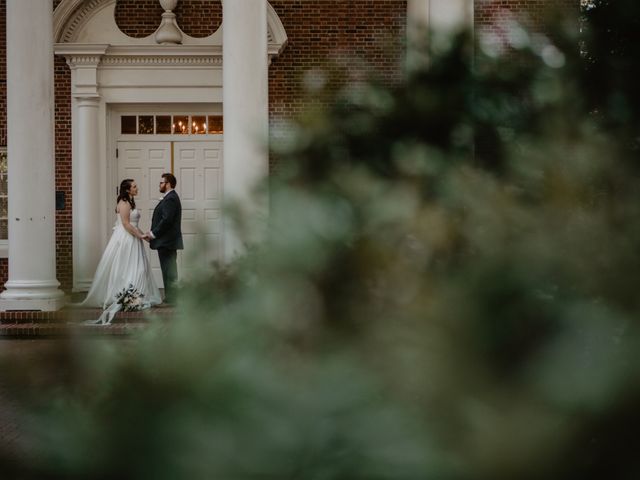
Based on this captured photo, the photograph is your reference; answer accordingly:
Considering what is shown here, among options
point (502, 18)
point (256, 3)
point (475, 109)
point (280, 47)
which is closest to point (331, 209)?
point (475, 109)

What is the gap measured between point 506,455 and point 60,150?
15.4 meters

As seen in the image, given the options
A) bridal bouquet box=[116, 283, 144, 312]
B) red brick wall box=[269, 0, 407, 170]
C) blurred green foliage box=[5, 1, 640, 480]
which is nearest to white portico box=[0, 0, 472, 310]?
red brick wall box=[269, 0, 407, 170]

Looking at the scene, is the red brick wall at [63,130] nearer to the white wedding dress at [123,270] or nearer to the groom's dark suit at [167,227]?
the white wedding dress at [123,270]

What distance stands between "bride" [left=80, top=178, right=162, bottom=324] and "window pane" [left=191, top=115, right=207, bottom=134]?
261 cm

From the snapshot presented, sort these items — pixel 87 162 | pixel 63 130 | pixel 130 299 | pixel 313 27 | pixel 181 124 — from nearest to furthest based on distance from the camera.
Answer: pixel 130 299
pixel 87 162
pixel 63 130
pixel 313 27
pixel 181 124

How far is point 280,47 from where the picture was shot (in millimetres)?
15289

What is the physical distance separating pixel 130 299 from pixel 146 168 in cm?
373

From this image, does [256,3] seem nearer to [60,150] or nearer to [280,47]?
[280,47]

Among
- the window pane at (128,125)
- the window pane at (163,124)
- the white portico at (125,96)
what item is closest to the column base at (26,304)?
the white portico at (125,96)

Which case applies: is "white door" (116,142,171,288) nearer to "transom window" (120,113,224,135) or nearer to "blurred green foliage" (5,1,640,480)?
"transom window" (120,113,224,135)

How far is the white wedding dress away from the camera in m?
13.3

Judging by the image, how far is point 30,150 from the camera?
11.9 metres

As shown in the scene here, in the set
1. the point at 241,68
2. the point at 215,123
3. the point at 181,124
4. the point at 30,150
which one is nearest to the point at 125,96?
the point at 181,124

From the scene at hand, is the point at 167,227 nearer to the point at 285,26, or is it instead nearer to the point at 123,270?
the point at 123,270
